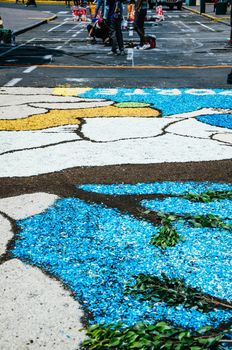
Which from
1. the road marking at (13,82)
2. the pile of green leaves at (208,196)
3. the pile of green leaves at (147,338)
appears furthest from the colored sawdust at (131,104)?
the pile of green leaves at (147,338)

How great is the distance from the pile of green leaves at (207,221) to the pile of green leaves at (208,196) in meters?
0.32

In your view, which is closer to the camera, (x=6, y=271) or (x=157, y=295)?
(x=157, y=295)

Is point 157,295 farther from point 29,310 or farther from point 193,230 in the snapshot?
point 193,230

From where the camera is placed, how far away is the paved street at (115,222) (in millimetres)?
2367

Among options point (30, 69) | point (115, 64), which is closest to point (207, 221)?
point (30, 69)

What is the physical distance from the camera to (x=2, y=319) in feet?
7.88

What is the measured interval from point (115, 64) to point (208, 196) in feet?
29.1

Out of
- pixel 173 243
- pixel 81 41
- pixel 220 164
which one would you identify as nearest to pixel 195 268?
pixel 173 243

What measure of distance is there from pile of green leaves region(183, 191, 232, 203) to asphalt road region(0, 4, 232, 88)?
5.44m

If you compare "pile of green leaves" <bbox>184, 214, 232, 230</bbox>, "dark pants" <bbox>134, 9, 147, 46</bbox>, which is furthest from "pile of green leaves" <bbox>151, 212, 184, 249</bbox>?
"dark pants" <bbox>134, 9, 147, 46</bbox>

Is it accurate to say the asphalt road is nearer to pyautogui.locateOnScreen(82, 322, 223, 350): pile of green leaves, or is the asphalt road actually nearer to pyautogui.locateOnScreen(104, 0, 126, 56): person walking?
pyautogui.locateOnScreen(104, 0, 126, 56): person walking

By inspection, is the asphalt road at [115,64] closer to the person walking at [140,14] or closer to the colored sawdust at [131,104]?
the person walking at [140,14]

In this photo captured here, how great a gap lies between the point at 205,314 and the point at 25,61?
446 inches

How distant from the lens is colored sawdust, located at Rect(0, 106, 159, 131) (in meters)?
6.12
